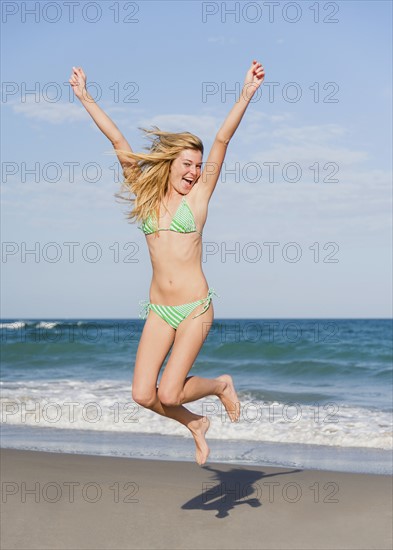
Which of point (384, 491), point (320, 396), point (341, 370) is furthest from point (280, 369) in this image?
point (384, 491)

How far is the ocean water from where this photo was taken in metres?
10.5

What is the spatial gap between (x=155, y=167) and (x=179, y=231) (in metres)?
0.44

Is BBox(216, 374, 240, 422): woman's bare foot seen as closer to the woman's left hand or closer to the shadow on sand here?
the shadow on sand

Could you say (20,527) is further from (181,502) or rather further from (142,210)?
(142,210)

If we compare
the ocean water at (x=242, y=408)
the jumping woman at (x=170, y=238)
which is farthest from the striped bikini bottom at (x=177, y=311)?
the ocean water at (x=242, y=408)

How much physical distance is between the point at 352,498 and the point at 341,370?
14421 mm

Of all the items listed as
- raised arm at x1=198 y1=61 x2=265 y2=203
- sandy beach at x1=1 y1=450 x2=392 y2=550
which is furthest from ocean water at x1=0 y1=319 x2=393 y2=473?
raised arm at x1=198 y1=61 x2=265 y2=203

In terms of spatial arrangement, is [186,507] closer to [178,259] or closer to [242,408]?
[178,259]

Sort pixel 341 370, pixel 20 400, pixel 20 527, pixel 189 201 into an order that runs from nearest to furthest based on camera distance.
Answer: pixel 189 201
pixel 20 527
pixel 20 400
pixel 341 370

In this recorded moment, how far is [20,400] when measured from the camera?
15.4 meters

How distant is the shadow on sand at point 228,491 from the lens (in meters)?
7.46

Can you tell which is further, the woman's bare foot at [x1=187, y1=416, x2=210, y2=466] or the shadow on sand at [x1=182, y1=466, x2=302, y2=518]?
the shadow on sand at [x1=182, y1=466, x2=302, y2=518]

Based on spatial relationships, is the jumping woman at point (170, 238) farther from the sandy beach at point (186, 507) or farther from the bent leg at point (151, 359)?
the sandy beach at point (186, 507)

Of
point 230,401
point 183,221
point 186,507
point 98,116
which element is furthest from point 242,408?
point 98,116
